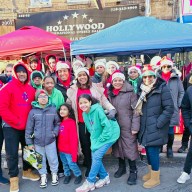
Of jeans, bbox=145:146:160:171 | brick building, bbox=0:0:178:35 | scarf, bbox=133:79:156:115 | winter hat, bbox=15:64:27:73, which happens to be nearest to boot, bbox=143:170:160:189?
jeans, bbox=145:146:160:171

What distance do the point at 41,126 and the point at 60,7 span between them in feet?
29.3

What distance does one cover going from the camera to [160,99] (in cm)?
337

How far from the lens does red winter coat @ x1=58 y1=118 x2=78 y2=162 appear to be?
145 inches

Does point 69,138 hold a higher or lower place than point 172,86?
lower

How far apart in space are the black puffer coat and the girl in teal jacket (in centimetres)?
42

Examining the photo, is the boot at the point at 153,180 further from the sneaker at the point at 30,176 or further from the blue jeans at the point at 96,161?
the sneaker at the point at 30,176

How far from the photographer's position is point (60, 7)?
1132 cm

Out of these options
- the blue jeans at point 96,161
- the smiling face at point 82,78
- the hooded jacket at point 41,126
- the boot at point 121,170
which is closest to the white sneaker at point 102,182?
the blue jeans at point 96,161

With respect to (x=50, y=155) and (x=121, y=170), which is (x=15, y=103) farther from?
(x=121, y=170)

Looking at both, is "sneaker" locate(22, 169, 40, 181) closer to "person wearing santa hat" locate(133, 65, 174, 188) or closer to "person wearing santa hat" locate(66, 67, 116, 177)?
"person wearing santa hat" locate(66, 67, 116, 177)

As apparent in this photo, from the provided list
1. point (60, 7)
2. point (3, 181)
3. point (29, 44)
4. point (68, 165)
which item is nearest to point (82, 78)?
point (68, 165)

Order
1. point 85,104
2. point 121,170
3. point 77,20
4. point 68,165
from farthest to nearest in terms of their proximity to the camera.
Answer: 1. point 77,20
2. point 121,170
3. point 68,165
4. point 85,104

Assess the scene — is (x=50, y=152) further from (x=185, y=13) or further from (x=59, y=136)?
(x=185, y=13)

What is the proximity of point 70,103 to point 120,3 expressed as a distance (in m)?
8.17
